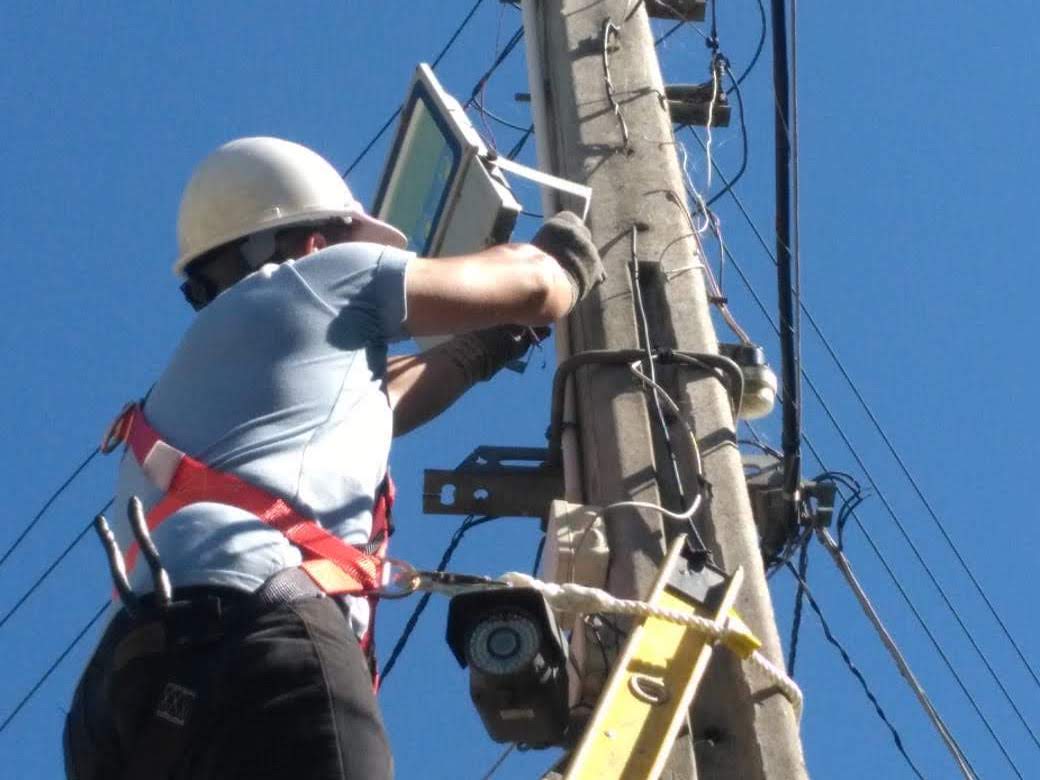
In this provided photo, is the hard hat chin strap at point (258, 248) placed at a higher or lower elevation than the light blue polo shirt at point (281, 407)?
higher

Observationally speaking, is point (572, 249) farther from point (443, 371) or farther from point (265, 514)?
point (265, 514)

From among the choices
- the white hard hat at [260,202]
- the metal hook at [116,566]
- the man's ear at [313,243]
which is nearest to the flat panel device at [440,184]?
the white hard hat at [260,202]

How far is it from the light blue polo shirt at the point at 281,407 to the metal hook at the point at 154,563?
6 centimetres

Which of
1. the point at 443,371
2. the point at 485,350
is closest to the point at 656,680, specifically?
the point at 443,371

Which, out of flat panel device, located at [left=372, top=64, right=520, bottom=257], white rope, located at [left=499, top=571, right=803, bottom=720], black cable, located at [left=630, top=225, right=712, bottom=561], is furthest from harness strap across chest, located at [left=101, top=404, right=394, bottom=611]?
flat panel device, located at [left=372, top=64, right=520, bottom=257]

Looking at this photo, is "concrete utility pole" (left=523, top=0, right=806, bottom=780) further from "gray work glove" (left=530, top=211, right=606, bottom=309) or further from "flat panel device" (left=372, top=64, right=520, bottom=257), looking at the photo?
"gray work glove" (left=530, top=211, right=606, bottom=309)

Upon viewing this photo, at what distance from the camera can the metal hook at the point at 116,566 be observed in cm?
379

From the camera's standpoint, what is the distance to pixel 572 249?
489 centimetres

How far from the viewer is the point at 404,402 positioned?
5.25 m

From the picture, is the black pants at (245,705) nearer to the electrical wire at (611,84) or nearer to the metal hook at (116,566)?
the metal hook at (116,566)

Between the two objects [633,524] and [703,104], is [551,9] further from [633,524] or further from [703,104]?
[633,524]

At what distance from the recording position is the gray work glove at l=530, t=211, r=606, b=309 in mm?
4879

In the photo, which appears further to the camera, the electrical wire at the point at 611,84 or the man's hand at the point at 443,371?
the electrical wire at the point at 611,84

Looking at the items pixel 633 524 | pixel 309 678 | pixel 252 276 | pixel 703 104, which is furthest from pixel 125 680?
pixel 703 104
